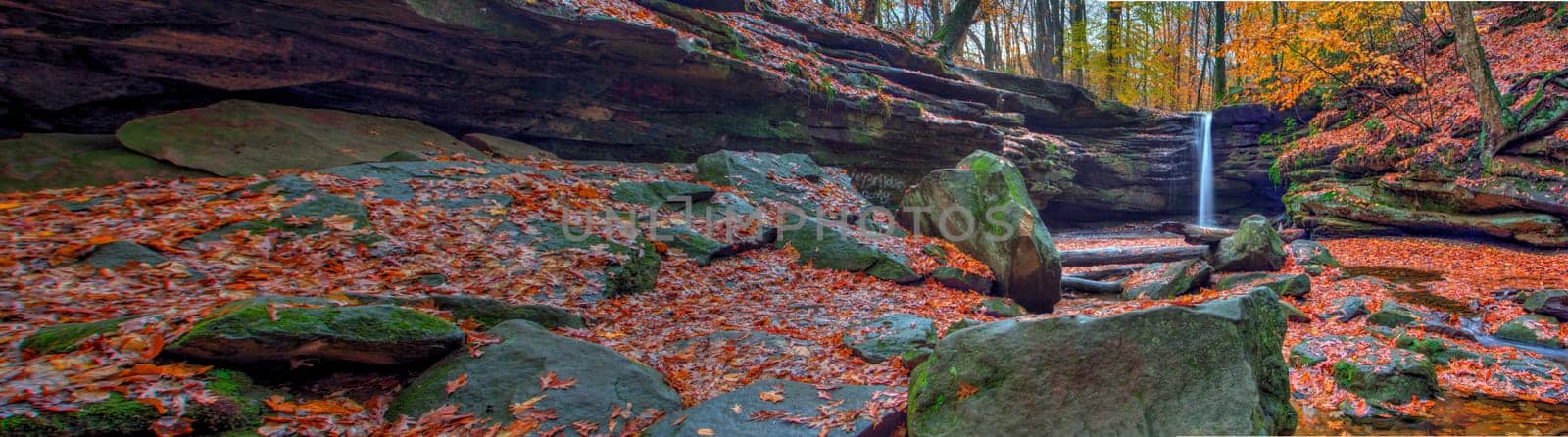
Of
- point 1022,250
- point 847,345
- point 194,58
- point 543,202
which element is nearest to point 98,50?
point 194,58

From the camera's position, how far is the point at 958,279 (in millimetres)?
8492

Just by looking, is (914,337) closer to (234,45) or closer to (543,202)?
(543,202)

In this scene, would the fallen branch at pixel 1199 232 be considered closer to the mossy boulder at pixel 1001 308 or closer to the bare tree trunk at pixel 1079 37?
the mossy boulder at pixel 1001 308

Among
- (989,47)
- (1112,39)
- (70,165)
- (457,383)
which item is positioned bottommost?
(457,383)

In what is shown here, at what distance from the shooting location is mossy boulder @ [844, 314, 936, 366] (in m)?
5.24

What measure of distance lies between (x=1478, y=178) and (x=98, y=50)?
2367cm

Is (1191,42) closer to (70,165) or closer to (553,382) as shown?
(553,382)

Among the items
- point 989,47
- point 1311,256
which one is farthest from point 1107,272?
point 989,47

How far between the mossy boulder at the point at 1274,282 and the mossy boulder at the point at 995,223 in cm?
351

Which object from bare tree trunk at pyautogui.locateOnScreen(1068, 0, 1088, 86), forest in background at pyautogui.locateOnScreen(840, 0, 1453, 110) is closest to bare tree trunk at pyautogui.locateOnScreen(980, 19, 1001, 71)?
forest in background at pyautogui.locateOnScreen(840, 0, 1453, 110)

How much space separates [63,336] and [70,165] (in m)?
6.15

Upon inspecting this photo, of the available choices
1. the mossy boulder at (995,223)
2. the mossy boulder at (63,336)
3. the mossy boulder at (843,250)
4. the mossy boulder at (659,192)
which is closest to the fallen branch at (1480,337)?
the mossy boulder at (995,223)

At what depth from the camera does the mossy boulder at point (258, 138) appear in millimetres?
7961

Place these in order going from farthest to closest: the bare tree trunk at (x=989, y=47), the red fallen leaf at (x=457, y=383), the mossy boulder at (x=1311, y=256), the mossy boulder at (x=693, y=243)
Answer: the bare tree trunk at (x=989, y=47) → the mossy boulder at (x=1311, y=256) → the mossy boulder at (x=693, y=243) → the red fallen leaf at (x=457, y=383)
